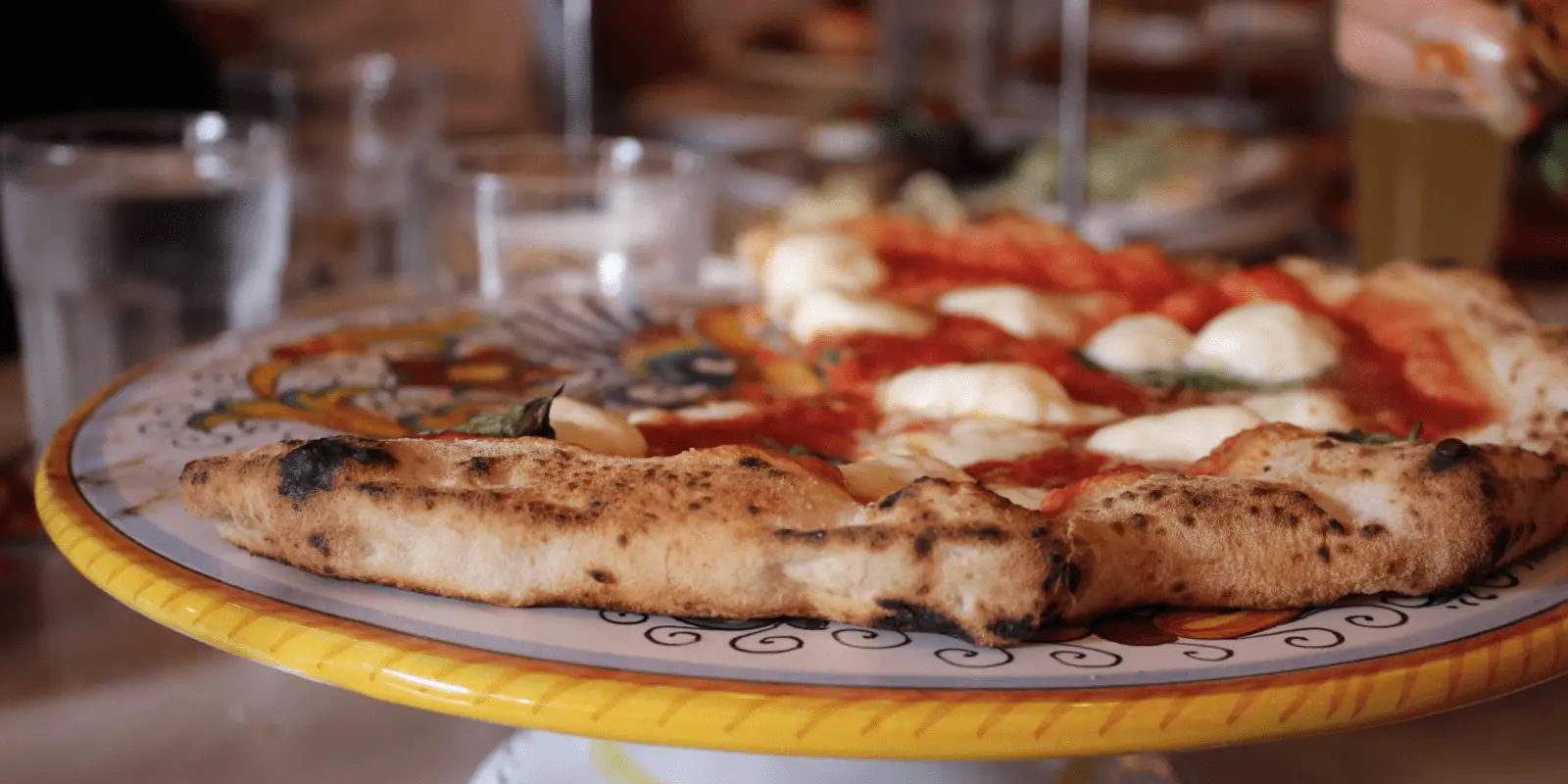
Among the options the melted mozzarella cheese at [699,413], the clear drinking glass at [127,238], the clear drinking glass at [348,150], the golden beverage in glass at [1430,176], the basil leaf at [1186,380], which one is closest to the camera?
the melted mozzarella cheese at [699,413]

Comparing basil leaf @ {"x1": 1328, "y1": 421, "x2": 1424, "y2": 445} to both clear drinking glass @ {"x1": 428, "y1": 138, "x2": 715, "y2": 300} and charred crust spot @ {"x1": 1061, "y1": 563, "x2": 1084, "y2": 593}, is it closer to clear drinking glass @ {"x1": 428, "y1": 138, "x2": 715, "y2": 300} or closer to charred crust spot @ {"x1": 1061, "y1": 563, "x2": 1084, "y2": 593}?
charred crust spot @ {"x1": 1061, "y1": 563, "x2": 1084, "y2": 593}

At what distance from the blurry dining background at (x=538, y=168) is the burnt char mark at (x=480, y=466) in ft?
1.95

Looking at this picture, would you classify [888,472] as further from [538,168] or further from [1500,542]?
[538,168]

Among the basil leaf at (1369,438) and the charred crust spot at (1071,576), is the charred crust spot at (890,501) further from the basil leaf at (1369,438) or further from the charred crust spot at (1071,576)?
the basil leaf at (1369,438)

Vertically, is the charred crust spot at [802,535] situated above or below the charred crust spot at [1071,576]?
above

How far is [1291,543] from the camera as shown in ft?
2.00

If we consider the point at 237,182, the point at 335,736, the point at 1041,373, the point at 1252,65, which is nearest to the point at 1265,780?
the point at 1041,373

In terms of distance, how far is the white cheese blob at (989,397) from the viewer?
0.86m

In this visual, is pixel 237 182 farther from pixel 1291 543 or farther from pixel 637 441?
pixel 1291 543

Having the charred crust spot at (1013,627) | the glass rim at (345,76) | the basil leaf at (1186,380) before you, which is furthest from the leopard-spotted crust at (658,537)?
the glass rim at (345,76)

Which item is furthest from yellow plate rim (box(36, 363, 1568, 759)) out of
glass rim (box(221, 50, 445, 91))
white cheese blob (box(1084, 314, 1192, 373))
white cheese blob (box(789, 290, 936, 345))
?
glass rim (box(221, 50, 445, 91))

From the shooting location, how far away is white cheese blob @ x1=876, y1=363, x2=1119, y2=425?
0.86 meters

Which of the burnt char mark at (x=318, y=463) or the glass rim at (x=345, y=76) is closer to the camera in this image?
the burnt char mark at (x=318, y=463)

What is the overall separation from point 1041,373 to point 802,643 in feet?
1.22
